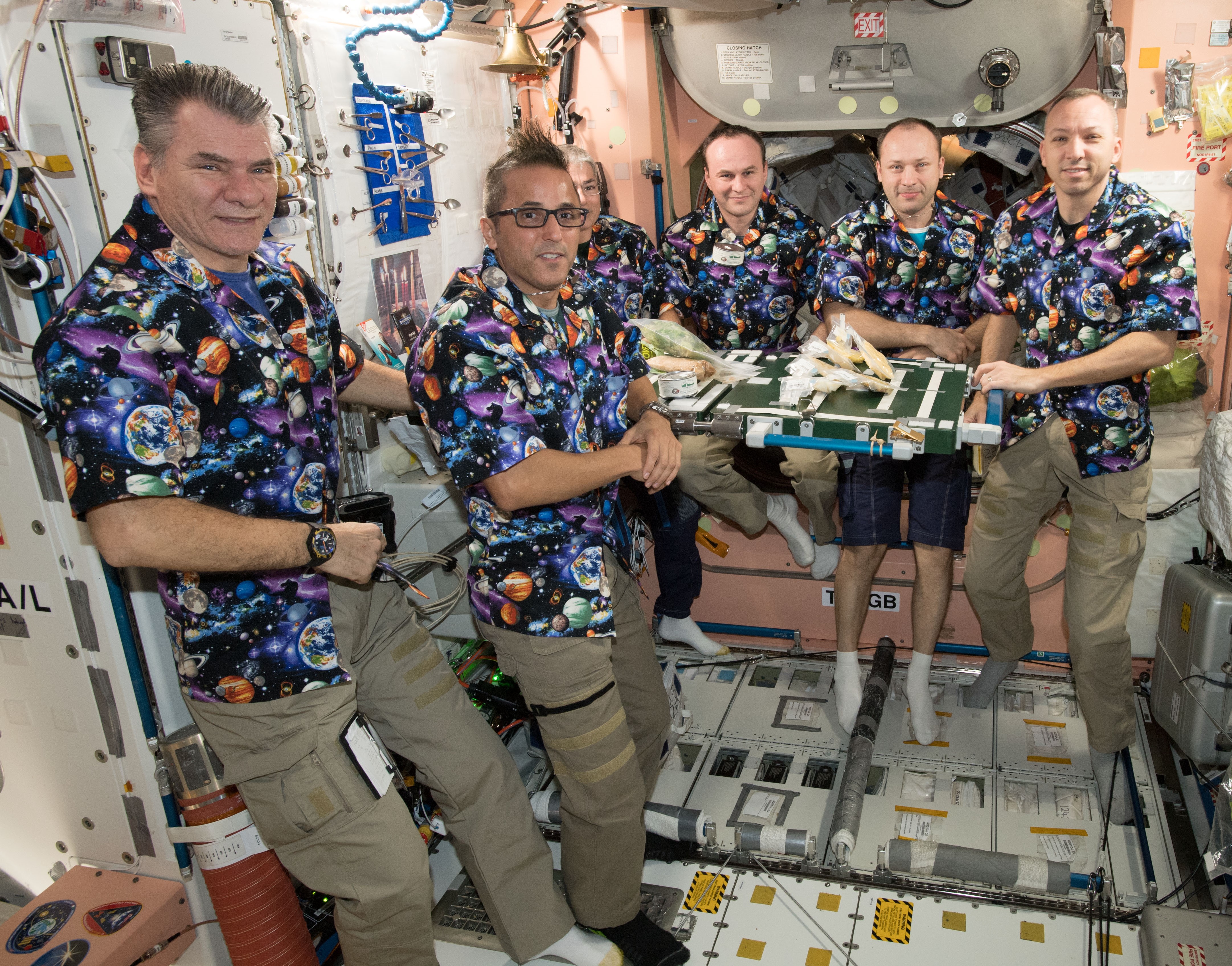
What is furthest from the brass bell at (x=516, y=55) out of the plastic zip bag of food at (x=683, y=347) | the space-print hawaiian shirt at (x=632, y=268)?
the plastic zip bag of food at (x=683, y=347)

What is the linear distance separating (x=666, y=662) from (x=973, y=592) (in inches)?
49.2

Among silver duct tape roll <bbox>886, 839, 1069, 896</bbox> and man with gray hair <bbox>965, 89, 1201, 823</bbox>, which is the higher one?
man with gray hair <bbox>965, 89, 1201, 823</bbox>

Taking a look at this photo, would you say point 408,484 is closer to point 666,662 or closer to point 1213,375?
point 666,662

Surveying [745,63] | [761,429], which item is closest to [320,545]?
[761,429]

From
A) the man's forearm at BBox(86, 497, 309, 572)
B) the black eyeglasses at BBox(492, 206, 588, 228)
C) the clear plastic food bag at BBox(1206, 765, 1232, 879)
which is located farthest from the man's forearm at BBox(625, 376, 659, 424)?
the clear plastic food bag at BBox(1206, 765, 1232, 879)

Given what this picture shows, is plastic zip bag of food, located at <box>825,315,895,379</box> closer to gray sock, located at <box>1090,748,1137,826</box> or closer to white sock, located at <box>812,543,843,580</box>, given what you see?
white sock, located at <box>812,543,843,580</box>

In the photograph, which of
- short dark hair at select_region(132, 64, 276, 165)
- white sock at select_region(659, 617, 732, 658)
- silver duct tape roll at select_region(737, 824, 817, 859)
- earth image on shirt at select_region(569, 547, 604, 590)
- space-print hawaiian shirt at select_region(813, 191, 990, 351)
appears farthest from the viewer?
white sock at select_region(659, 617, 732, 658)

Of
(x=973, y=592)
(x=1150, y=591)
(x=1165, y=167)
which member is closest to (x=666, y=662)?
(x=973, y=592)

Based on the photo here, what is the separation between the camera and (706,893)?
2.93 metres

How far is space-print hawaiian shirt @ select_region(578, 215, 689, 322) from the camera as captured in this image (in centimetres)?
402

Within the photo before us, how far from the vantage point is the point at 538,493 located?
89.0 inches

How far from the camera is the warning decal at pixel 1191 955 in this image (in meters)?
2.36

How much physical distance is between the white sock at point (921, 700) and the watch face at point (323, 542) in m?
2.30

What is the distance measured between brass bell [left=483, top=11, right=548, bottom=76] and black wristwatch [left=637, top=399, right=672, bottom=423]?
7.34 feet
